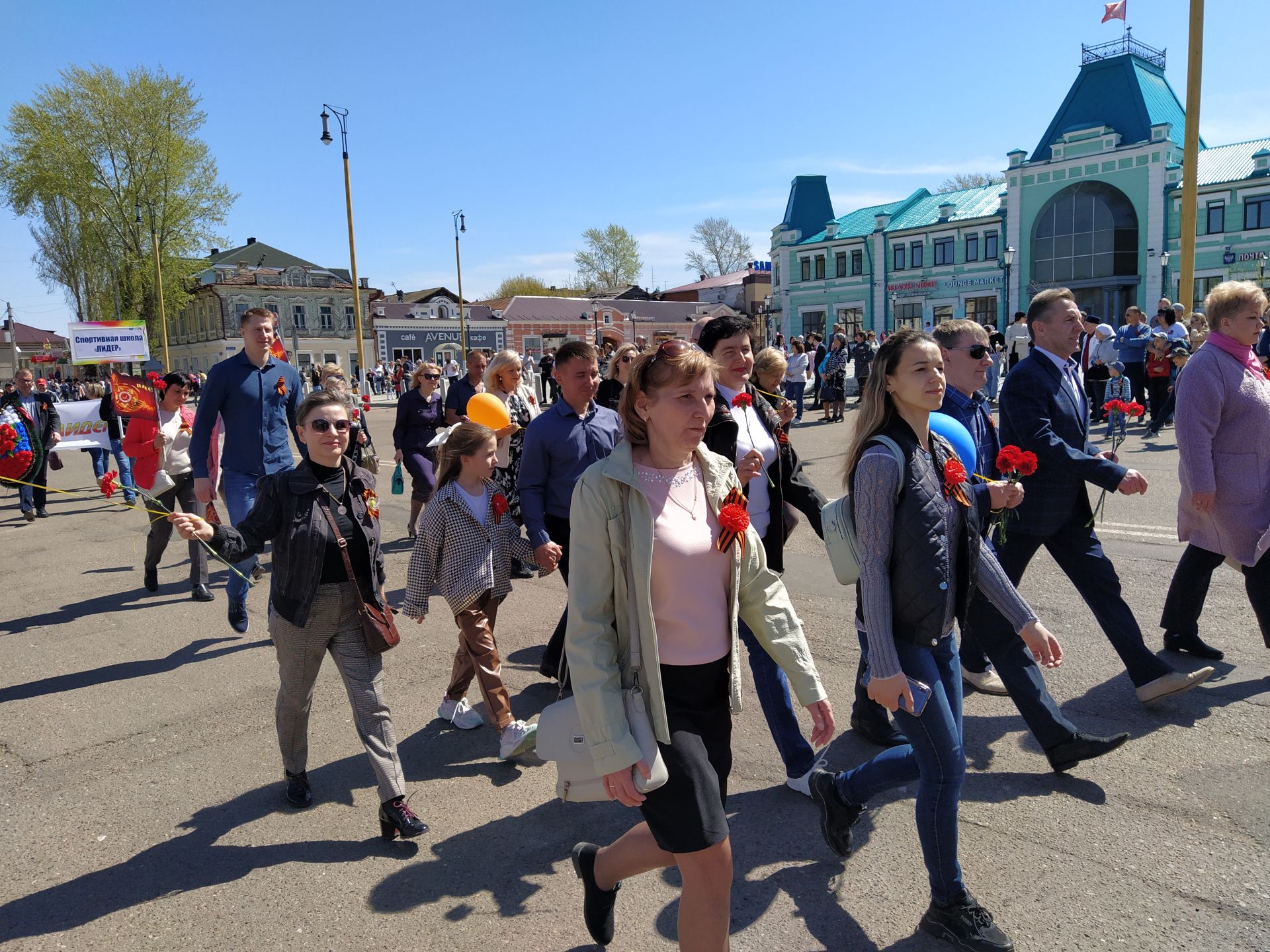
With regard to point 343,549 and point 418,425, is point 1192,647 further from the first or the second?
point 418,425

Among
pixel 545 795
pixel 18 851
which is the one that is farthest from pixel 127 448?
pixel 545 795

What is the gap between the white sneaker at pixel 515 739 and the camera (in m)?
4.02

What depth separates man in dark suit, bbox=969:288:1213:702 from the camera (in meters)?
4.10

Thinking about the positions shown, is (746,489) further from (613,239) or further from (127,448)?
(613,239)

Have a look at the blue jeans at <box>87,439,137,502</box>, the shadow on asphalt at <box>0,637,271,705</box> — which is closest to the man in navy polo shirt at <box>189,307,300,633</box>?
the shadow on asphalt at <box>0,637,271,705</box>

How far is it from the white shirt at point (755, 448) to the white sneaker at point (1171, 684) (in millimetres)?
2161

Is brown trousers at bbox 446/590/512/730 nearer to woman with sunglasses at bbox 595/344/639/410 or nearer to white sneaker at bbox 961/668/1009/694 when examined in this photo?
woman with sunglasses at bbox 595/344/639/410

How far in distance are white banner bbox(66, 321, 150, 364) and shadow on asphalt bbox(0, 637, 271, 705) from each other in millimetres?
21895

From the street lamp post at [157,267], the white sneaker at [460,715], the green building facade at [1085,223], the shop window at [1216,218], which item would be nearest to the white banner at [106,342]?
the street lamp post at [157,267]

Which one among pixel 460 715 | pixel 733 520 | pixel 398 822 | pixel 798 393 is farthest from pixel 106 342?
pixel 733 520

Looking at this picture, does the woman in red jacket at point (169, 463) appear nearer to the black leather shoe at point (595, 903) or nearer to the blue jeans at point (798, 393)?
the black leather shoe at point (595, 903)

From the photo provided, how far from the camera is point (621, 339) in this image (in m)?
7.26

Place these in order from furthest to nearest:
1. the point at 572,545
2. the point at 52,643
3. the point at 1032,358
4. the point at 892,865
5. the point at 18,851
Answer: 1. the point at 52,643
2. the point at 1032,358
3. the point at 18,851
4. the point at 892,865
5. the point at 572,545

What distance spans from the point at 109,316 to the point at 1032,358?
57.7m
